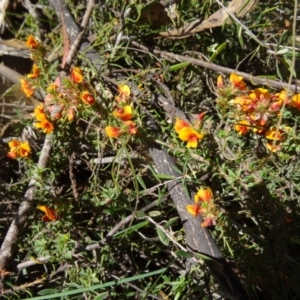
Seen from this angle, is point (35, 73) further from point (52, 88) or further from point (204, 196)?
point (204, 196)

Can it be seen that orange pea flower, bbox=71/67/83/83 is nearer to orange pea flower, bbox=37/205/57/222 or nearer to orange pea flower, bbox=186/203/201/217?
orange pea flower, bbox=37/205/57/222

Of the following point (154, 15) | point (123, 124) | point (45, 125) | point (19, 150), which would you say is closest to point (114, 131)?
point (123, 124)

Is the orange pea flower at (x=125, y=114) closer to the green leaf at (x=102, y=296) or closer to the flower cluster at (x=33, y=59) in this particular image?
the flower cluster at (x=33, y=59)

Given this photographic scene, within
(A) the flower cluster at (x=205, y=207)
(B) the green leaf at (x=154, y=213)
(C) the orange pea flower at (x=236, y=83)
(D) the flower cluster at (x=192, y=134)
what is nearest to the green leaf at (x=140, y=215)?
(B) the green leaf at (x=154, y=213)

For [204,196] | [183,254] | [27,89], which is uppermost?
[27,89]

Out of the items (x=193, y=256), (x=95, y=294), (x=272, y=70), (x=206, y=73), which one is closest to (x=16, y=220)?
(x=95, y=294)

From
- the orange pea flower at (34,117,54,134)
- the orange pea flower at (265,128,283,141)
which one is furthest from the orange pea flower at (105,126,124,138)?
the orange pea flower at (265,128,283,141)
